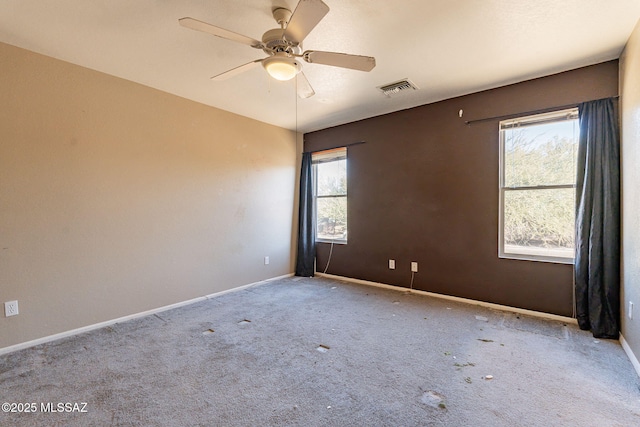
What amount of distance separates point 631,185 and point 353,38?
2527mm

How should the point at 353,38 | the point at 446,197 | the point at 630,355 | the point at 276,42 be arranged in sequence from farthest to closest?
the point at 446,197
the point at 353,38
the point at 630,355
the point at 276,42

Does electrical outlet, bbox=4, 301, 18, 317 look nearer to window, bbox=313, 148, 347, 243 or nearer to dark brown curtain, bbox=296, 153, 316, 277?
dark brown curtain, bbox=296, 153, 316, 277

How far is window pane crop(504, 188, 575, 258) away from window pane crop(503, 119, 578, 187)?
13 cm

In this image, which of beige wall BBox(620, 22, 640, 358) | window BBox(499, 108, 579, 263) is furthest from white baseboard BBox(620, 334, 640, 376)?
window BBox(499, 108, 579, 263)

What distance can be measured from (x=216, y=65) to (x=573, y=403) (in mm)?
3769

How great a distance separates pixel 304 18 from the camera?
169 centimetres

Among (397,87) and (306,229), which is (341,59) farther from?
(306,229)

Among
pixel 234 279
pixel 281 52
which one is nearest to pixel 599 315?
pixel 281 52

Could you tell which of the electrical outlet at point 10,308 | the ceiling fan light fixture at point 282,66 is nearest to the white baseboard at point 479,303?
the ceiling fan light fixture at point 282,66

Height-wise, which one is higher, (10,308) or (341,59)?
(341,59)

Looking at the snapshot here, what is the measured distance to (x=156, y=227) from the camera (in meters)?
3.36

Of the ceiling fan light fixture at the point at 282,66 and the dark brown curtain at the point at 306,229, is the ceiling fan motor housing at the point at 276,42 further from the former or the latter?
the dark brown curtain at the point at 306,229

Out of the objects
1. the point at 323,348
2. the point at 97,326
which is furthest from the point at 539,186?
the point at 97,326

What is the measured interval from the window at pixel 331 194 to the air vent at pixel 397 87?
144 centimetres
